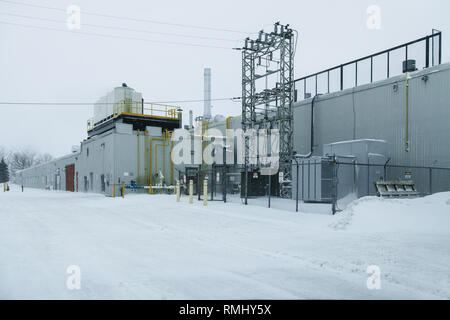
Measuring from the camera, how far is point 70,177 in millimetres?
42562

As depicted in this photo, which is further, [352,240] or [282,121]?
[282,121]

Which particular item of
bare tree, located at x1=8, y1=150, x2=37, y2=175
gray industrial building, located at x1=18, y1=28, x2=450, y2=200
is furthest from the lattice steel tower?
bare tree, located at x1=8, y1=150, x2=37, y2=175

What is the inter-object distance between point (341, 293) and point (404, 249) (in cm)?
359

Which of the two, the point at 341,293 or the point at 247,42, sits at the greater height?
the point at 247,42

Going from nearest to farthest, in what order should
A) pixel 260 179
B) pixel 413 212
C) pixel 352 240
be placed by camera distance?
pixel 352 240 → pixel 413 212 → pixel 260 179

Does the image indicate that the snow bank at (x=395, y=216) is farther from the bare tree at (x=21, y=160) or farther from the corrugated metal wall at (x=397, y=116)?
the bare tree at (x=21, y=160)

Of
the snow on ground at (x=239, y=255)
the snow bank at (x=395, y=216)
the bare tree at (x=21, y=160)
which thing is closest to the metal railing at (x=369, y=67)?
the snow on ground at (x=239, y=255)

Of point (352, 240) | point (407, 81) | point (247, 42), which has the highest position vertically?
point (247, 42)

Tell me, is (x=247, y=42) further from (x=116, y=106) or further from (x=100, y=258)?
(x=100, y=258)

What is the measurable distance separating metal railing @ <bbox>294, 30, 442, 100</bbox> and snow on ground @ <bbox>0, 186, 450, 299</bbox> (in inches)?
431

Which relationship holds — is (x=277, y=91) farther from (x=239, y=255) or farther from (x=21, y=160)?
(x=21, y=160)

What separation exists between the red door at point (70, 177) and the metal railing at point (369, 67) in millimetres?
28475

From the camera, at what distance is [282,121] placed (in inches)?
967

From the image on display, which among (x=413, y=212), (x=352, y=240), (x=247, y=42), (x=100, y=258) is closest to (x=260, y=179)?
(x=247, y=42)
